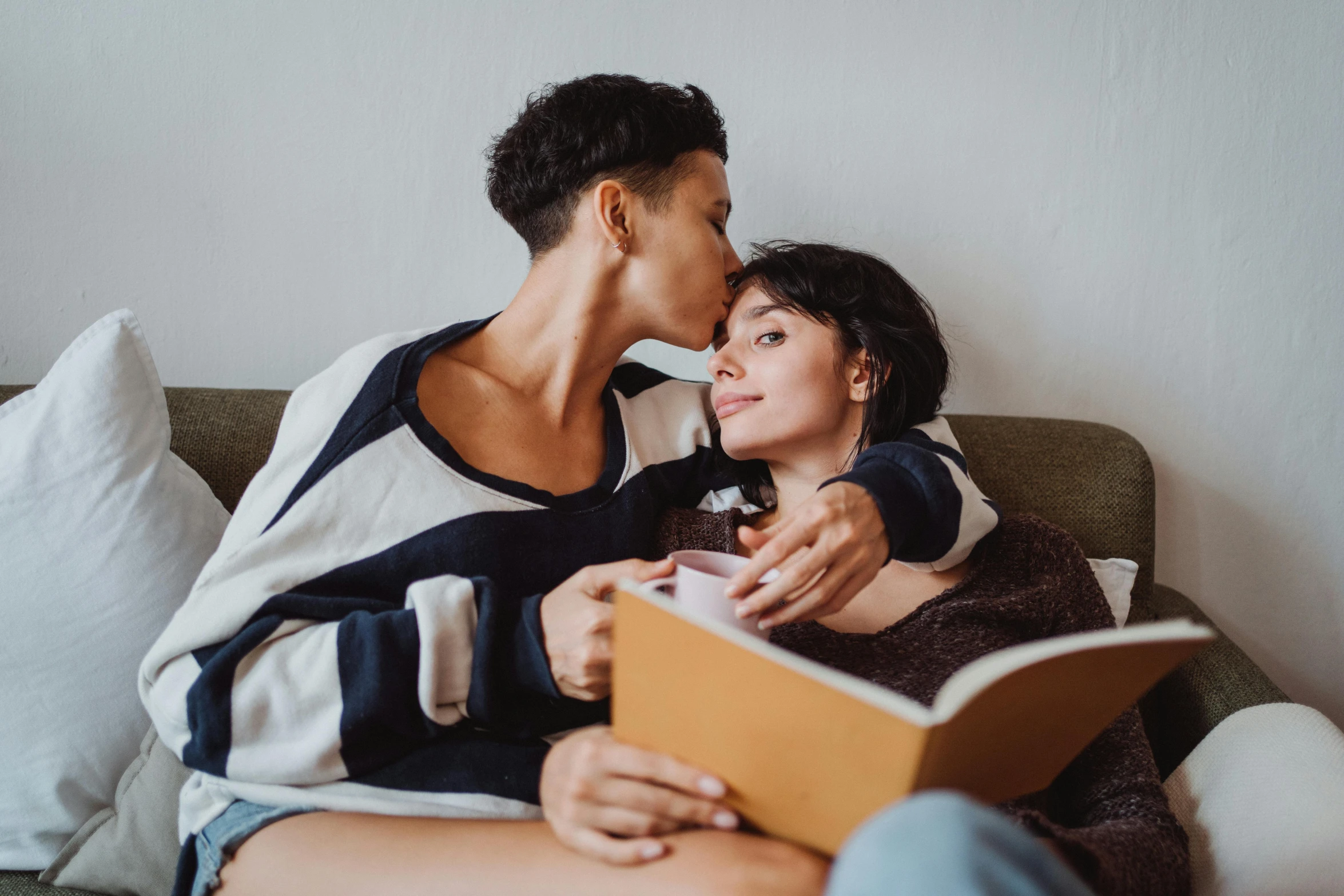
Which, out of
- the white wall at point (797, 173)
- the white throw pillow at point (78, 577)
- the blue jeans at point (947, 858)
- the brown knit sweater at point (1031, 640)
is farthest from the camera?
the white wall at point (797, 173)

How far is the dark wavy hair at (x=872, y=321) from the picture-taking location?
1207 millimetres

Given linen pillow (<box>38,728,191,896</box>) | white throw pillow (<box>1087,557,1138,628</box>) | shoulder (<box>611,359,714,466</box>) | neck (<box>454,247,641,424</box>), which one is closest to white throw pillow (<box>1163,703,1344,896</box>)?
white throw pillow (<box>1087,557,1138,628</box>)

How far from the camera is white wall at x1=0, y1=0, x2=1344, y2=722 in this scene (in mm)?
1435

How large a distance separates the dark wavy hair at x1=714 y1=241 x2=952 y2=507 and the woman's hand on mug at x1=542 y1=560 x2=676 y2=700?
19.9 inches

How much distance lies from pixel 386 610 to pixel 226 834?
0.89 ft

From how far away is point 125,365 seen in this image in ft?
3.73

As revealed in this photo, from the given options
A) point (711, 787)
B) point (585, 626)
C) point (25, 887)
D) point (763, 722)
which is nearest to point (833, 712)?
point (763, 722)

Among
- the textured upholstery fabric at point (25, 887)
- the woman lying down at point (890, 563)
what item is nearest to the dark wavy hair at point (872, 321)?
the woman lying down at point (890, 563)

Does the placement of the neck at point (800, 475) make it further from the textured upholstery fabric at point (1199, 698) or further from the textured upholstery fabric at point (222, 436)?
the textured upholstery fabric at point (222, 436)

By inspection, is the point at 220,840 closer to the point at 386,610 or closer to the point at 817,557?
the point at 386,610

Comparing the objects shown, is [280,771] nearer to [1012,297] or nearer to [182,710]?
[182,710]

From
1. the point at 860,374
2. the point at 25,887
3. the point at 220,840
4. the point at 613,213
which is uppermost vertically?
the point at 613,213

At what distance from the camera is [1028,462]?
138 cm

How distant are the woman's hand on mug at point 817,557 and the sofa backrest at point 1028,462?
56cm
